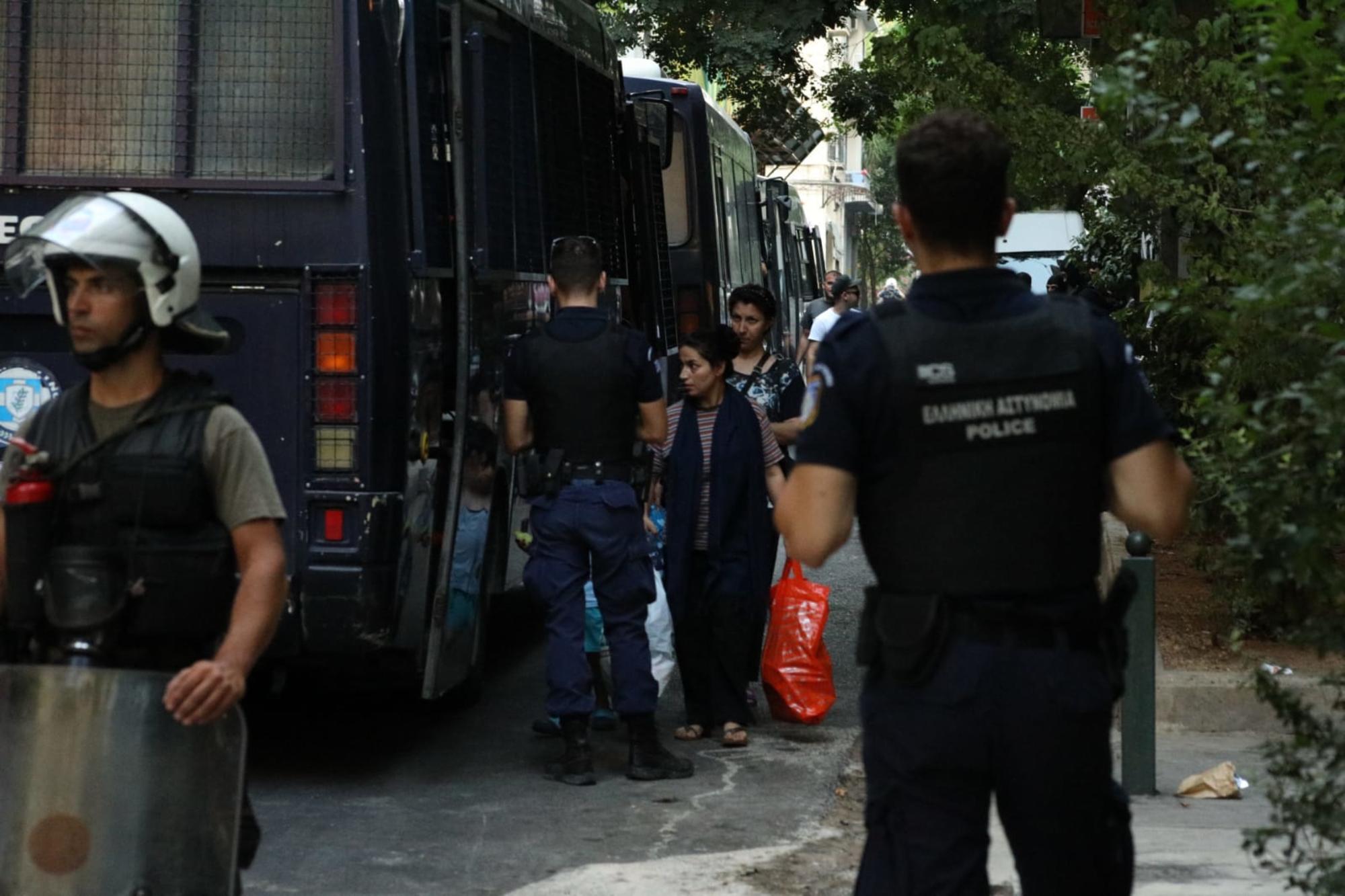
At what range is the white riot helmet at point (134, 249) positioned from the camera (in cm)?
392

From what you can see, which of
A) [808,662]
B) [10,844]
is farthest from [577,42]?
[10,844]

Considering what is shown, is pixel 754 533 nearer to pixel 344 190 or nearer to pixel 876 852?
pixel 344 190

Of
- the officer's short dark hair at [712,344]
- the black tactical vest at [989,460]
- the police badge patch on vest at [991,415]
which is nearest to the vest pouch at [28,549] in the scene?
the black tactical vest at [989,460]

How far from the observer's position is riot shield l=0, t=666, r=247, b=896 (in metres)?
3.66

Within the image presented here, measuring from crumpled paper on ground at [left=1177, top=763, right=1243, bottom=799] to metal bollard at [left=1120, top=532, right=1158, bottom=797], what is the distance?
0.11 metres

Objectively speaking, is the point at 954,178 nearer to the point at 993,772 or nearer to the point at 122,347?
the point at 993,772

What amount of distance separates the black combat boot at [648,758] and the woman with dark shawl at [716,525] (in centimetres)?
55

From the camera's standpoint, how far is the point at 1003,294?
3.50 metres

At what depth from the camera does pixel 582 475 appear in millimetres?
7492

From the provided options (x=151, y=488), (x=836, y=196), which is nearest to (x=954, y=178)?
(x=151, y=488)

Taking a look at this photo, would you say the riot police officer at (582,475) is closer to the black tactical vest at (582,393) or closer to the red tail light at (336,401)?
the black tactical vest at (582,393)

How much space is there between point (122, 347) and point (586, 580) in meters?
3.84

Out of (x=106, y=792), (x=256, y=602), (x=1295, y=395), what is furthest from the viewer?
(x=1295, y=395)

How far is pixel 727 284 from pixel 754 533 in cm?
876
